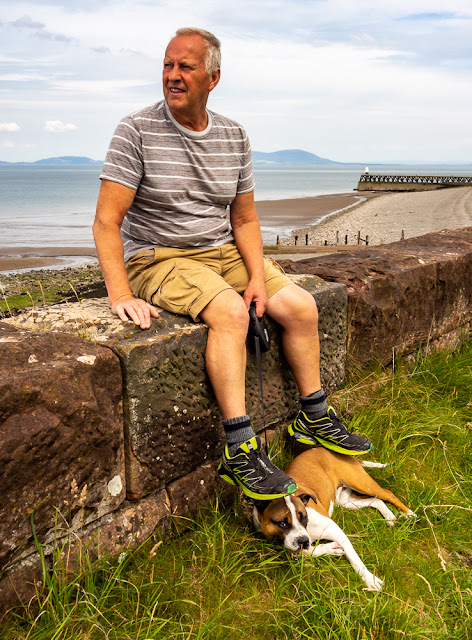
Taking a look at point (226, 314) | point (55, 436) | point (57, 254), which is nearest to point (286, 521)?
point (226, 314)

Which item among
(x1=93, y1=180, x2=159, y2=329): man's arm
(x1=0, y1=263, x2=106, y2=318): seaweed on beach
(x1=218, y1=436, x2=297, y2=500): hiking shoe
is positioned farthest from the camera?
(x1=0, y1=263, x2=106, y2=318): seaweed on beach

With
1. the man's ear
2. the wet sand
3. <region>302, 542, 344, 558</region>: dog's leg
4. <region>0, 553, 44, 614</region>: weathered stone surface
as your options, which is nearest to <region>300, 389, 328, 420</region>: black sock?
<region>302, 542, 344, 558</region>: dog's leg

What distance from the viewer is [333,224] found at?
31.2m

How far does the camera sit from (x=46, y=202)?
52.0 meters

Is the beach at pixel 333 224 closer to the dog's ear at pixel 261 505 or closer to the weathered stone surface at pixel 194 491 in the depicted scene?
the weathered stone surface at pixel 194 491

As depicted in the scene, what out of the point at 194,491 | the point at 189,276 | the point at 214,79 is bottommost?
the point at 194,491

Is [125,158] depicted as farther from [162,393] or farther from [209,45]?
[162,393]

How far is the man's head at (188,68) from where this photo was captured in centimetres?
278

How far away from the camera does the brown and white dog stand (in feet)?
8.04

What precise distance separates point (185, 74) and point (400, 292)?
2.12 m

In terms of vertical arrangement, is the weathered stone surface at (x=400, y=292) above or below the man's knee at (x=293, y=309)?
below

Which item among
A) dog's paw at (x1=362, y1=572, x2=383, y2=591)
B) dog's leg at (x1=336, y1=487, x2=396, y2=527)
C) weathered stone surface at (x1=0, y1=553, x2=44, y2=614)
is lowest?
dog's leg at (x1=336, y1=487, x2=396, y2=527)

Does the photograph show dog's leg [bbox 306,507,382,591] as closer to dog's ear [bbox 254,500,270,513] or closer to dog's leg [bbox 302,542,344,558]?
dog's leg [bbox 302,542,344,558]

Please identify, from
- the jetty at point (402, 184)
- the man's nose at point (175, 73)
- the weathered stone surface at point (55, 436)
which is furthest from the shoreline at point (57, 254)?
the jetty at point (402, 184)
